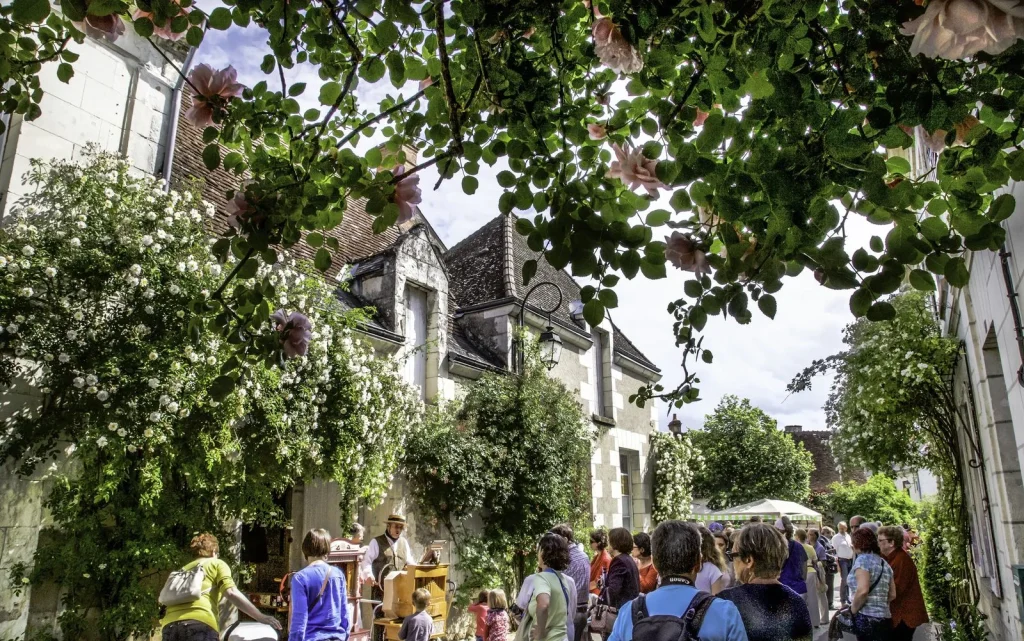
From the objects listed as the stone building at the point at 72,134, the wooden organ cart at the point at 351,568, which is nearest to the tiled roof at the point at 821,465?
the wooden organ cart at the point at 351,568

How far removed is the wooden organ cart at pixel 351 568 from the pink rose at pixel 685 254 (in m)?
5.29

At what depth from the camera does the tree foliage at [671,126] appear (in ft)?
5.60

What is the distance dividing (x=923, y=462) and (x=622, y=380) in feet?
21.9

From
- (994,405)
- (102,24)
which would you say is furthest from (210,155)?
(994,405)

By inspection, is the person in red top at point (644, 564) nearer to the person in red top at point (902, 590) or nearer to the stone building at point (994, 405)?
the person in red top at point (902, 590)

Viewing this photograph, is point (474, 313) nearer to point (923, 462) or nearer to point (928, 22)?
point (923, 462)

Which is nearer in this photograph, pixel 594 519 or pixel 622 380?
pixel 594 519

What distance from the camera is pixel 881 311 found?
74.5 inches

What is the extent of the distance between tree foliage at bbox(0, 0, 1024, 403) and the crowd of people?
2.62 ft

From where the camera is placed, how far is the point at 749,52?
1888mm

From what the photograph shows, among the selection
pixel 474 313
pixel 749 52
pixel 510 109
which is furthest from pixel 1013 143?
pixel 474 313

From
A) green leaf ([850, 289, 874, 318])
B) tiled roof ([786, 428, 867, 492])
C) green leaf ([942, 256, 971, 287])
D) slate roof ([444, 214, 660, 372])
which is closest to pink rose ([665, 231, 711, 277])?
green leaf ([850, 289, 874, 318])

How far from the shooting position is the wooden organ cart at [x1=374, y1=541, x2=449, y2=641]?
689 cm

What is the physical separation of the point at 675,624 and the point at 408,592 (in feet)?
15.7
